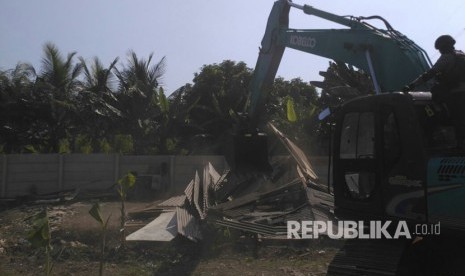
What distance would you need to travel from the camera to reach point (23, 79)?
25.5 meters

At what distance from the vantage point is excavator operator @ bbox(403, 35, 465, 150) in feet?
17.8

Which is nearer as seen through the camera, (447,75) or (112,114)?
(447,75)

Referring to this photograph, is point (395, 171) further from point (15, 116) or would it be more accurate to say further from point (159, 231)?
point (15, 116)

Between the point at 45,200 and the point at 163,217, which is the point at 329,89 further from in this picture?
the point at 45,200

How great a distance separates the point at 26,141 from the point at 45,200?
8808mm

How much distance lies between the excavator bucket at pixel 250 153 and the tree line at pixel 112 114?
26.5ft

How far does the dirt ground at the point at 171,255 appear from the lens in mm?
8406

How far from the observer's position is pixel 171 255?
931cm

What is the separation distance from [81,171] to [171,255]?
32.9 ft

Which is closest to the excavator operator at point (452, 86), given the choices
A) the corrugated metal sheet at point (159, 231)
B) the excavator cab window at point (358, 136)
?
the excavator cab window at point (358, 136)

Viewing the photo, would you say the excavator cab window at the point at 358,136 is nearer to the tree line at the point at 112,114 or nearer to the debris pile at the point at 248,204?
the debris pile at the point at 248,204

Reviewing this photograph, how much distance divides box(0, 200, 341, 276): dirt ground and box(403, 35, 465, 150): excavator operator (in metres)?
3.65

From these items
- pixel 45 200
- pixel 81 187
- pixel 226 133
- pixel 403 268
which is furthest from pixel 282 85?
pixel 403 268

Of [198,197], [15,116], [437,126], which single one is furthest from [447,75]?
[15,116]
